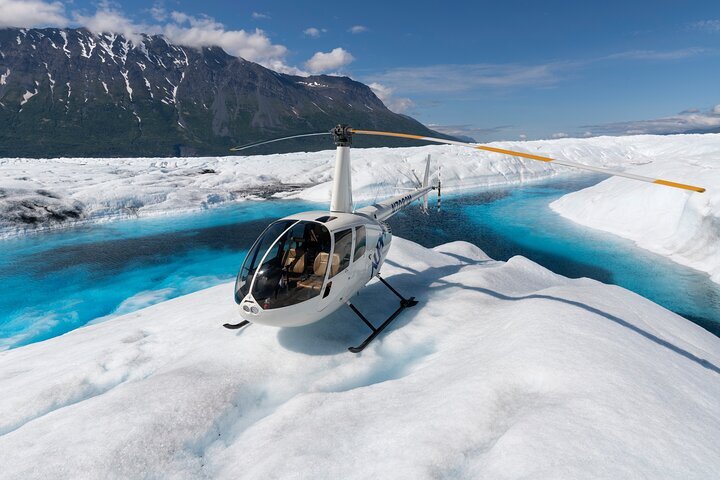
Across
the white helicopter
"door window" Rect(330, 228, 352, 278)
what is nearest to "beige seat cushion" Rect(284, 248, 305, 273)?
the white helicopter

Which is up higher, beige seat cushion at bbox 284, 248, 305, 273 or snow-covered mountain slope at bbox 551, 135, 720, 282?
beige seat cushion at bbox 284, 248, 305, 273

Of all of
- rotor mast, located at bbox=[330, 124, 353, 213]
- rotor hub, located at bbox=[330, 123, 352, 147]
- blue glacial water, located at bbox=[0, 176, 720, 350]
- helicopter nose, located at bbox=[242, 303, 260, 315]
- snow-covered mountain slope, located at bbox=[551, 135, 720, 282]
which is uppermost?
rotor hub, located at bbox=[330, 123, 352, 147]

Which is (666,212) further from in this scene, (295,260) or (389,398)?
(389,398)

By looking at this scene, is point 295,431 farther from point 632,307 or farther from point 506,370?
point 632,307

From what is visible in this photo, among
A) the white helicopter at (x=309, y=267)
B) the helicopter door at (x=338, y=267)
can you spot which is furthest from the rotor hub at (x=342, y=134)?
the helicopter door at (x=338, y=267)

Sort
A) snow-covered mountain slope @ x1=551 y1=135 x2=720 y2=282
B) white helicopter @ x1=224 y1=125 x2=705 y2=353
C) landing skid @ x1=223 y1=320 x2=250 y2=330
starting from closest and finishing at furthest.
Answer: white helicopter @ x1=224 y1=125 x2=705 y2=353
landing skid @ x1=223 y1=320 x2=250 y2=330
snow-covered mountain slope @ x1=551 y1=135 x2=720 y2=282

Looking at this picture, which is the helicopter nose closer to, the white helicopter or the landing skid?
the white helicopter

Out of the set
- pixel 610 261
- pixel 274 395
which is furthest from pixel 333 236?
pixel 610 261
